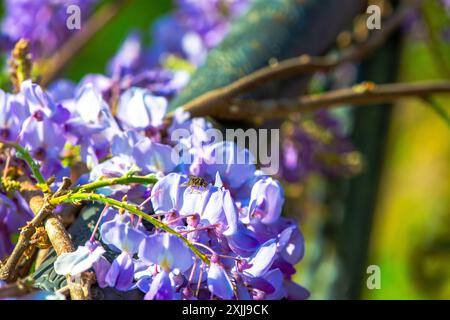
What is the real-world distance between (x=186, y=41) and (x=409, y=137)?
1482 mm

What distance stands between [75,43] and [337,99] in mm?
457

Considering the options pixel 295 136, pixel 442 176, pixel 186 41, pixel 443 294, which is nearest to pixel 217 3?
pixel 186 41

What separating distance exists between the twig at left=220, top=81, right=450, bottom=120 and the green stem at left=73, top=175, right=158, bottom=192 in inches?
9.3

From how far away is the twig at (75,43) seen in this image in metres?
0.99

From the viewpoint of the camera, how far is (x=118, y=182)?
424 millimetres

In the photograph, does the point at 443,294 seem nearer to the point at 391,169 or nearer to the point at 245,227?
the point at 245,227

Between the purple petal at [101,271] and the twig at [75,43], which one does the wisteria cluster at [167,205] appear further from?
the twig at [75,43]

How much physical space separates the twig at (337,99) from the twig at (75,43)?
330 millimetres

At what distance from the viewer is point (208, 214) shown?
1.33 ft

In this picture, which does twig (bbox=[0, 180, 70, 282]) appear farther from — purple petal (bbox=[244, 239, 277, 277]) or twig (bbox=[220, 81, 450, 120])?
twig (bbox=[220, 81, 450, 120])
